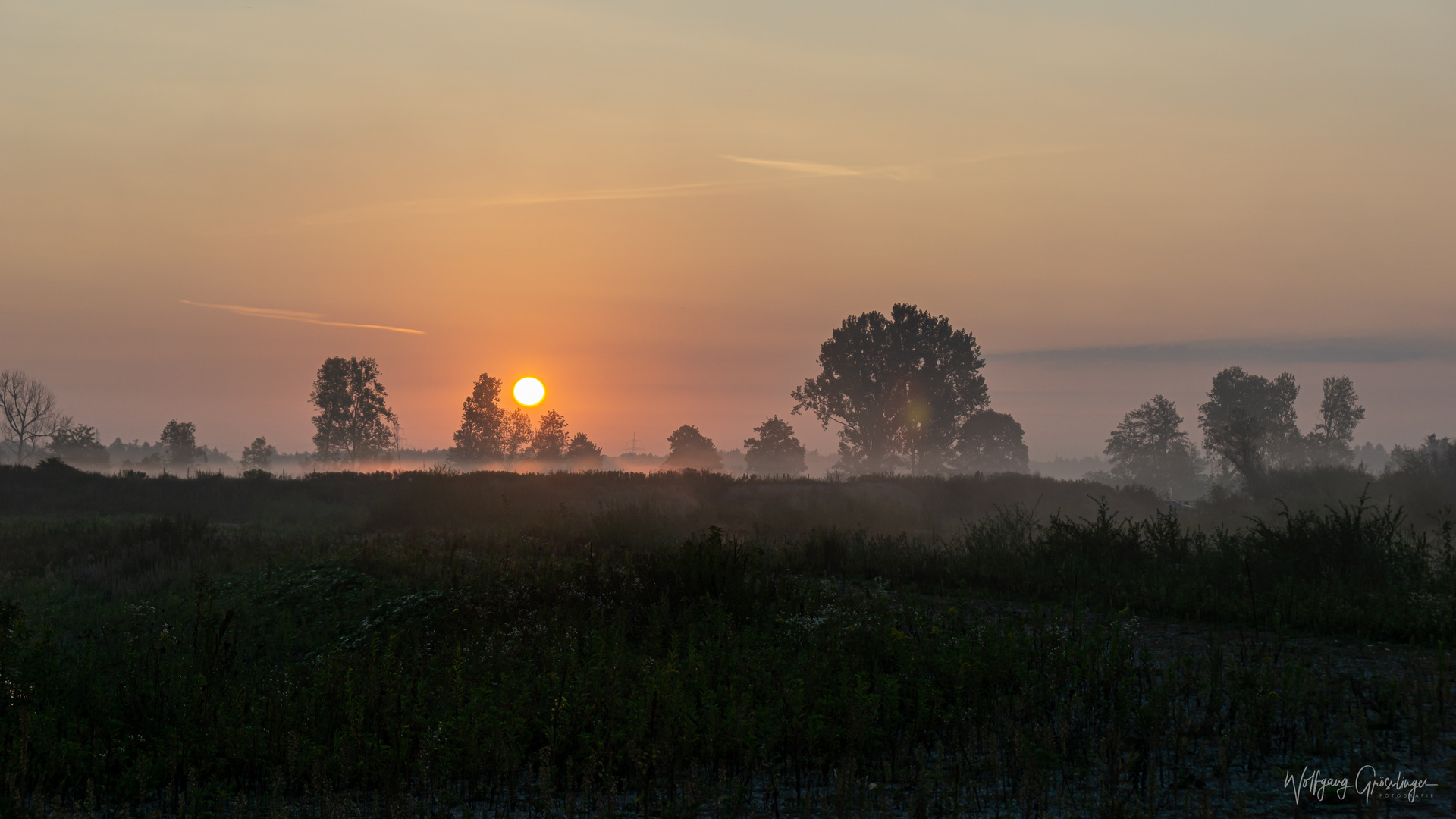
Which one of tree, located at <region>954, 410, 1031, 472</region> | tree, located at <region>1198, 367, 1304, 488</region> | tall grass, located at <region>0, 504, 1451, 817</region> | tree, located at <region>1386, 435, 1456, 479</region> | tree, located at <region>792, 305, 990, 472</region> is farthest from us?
tree, located at <region>1198, 367, 1304, 488</region>

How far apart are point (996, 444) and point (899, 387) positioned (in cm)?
2267

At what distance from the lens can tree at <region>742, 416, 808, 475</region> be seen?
83.2m

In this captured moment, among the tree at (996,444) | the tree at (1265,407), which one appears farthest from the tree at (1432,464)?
the tree at (1265,407)

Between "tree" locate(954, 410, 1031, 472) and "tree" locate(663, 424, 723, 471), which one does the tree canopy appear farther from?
"tree" locate(663, 424, 723, 471)

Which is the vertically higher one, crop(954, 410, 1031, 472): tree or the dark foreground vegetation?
crop(954, 410, 1031, 472): tree

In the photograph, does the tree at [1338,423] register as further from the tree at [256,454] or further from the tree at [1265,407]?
the tree at [256,454]

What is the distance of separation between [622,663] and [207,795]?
3.03m

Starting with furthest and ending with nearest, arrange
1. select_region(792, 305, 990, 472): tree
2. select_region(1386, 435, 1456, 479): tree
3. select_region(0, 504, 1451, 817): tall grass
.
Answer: select_region(792, 305, 990, 472): tree
select_region(1386, 435, 1456, 479): tree
select_region(0, 504, 1451, 817): tall grass

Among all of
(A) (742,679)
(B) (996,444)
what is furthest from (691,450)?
(A) (742,679)

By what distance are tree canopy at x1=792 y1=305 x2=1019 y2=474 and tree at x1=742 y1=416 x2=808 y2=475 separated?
22.8 metres

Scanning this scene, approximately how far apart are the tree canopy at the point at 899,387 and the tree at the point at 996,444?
13847 mm

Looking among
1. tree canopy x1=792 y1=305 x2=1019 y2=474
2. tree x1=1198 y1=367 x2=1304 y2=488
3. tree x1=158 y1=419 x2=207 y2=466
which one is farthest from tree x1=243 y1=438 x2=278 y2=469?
tree x1=1198 y1=367 x2=1304 y2=488

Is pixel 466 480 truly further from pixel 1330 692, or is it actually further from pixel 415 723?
pixel 1330 692

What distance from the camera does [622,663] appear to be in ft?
23.1
